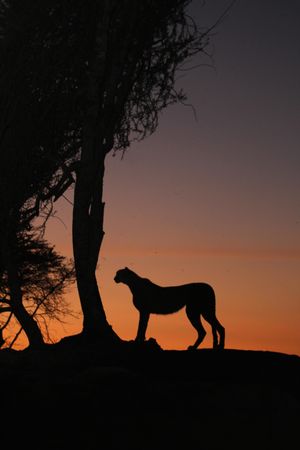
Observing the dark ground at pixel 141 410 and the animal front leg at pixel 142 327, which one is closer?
the dark ground at pixel 141 410

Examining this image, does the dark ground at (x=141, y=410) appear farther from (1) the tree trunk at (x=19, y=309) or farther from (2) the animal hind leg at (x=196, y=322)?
(1) the tree trunk at (x=19, y=309)

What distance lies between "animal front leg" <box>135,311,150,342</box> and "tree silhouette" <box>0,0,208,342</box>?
78 centimetres

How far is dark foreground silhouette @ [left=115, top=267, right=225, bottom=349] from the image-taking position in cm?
1923

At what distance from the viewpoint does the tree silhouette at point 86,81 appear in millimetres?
18828

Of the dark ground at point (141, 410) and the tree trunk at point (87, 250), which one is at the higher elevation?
the tree trunk at point (87, 250)

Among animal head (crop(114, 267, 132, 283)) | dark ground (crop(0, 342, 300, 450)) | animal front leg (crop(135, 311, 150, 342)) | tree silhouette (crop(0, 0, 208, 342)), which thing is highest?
tree silhouette (crop(0, 0, 208, 342))

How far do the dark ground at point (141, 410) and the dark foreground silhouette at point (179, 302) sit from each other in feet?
11.2

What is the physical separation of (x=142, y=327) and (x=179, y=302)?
113 centimetres

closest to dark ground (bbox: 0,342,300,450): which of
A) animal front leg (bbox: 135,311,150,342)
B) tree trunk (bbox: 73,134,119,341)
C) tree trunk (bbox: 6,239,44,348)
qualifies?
tree trunk (bbox: 73,134,119,341)

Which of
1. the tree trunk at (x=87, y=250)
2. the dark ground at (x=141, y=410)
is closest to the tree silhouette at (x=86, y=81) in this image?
the tree trunk at (x=87, y=250)

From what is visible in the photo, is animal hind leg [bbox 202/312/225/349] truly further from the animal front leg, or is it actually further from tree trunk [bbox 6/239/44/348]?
tree trunk [bbox 6/239/44/348]

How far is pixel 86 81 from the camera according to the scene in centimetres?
2081

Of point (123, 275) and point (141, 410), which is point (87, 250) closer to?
point (123, 275)

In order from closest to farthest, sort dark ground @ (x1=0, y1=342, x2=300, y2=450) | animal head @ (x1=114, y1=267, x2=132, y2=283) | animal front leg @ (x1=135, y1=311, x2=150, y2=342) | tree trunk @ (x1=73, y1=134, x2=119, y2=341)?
1. dark ground @ (x1=0, y1=342, x2=300, y2=450)
2. tree trunk @ (x1=73, y1=134, x2=119, y2=341)
3. animal front leg @ (x1=135, y1=311, x2=150, y2=342)
4. animal head @ (x1=114, y1=267, x2=132, y2=283)
